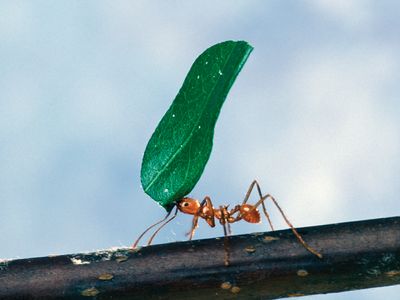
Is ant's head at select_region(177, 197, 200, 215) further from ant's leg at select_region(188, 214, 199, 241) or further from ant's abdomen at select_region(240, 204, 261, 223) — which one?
ant's abdomen at select_region(240, 204, 261, 223)

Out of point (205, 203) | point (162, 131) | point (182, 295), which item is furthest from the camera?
point (205, 203)

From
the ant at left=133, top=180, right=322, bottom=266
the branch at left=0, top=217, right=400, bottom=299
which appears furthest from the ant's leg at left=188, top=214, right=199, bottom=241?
the branch at left=0, top=217, right=400, bottom=299

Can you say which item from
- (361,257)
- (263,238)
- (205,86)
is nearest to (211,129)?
(205,86)

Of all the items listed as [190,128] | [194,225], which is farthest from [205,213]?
[190,128]

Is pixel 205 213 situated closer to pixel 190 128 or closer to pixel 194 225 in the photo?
pixel 194 225

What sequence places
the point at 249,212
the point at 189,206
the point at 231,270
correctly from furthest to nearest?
the point at 249,212 < the point at 189,206 < the point at 231,270

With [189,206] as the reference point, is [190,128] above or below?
above

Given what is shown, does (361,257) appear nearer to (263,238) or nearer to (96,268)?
(263,238)

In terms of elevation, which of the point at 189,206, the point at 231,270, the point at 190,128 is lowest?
the point at 231,270
